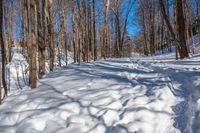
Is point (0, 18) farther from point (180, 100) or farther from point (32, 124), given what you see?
point (180, 100)

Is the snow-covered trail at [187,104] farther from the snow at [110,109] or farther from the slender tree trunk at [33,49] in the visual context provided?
the slender tree trunk at [33,49]

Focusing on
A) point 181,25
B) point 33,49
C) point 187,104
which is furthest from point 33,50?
point 181,25

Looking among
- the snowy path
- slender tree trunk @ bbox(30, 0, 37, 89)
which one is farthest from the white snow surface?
slender tree trunk @ bbox(30, 0, 37, 89)

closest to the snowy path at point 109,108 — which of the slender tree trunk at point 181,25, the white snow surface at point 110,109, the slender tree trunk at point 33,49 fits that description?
the white snow surface at point 110,109

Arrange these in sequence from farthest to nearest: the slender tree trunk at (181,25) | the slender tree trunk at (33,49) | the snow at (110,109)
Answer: the slender tree trunk at (181,25) → the slender tree trunk at (33,49) → the snow at (110,109)

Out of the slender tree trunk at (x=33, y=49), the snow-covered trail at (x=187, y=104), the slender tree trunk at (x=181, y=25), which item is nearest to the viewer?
the snow-covered trail at (x=187, y=104)

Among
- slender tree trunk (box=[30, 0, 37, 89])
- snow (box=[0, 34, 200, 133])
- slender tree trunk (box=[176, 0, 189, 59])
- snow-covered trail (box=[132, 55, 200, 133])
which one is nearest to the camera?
snow-covered trail (box=[132, 55, 200, 133])

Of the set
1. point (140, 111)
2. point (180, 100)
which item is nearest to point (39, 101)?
point (140, 111)

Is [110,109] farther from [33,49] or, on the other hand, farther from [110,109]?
[33,49]

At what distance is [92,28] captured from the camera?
27016 millimetres

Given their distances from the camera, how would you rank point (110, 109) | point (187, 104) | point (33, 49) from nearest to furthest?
point (187, 104) → point (110, 109) → point (33, 49)

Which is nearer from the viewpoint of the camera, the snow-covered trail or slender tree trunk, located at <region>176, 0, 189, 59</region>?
the snow-covered trail

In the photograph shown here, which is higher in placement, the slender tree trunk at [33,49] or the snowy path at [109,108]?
the slender tree trunk at [33,49]

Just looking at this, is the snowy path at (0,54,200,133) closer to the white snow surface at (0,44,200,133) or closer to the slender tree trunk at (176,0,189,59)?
the white snow surface at (0,44,200,133)
